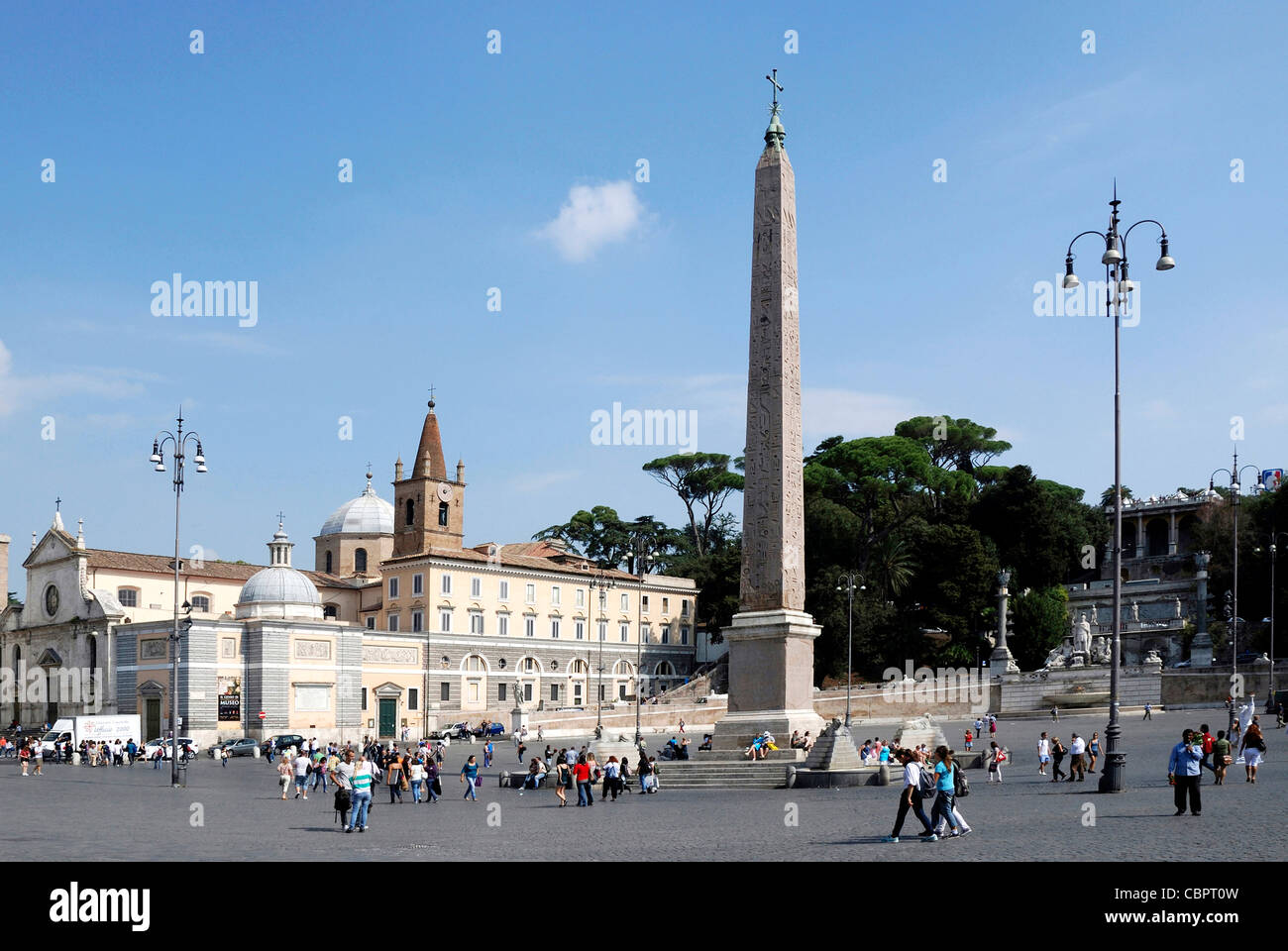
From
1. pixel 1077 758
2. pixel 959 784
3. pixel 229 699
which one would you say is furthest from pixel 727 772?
pixel 229 699

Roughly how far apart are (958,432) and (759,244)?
57.5m

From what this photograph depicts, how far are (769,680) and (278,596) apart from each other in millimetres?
31974

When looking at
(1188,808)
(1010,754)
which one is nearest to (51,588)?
(1010,754)

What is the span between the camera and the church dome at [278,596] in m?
53.7

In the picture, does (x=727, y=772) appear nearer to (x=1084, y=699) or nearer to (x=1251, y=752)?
(x=1251, y=752)

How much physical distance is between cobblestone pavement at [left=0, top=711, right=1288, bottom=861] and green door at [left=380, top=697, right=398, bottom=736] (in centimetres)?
2922

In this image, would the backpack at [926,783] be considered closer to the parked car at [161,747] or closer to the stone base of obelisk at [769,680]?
the stone base of obelisk at [769,680]

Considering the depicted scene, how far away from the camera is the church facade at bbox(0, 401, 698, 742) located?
52656 millimetres

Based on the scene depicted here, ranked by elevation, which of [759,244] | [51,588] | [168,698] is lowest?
[168,698]

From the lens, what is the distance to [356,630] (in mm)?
56469

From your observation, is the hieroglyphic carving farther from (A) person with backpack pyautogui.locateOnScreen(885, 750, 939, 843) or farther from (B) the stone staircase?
(A) person with backpack pyautogui.locateOnScreen(885, 750, 939, 843)

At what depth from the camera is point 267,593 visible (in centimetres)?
5378
